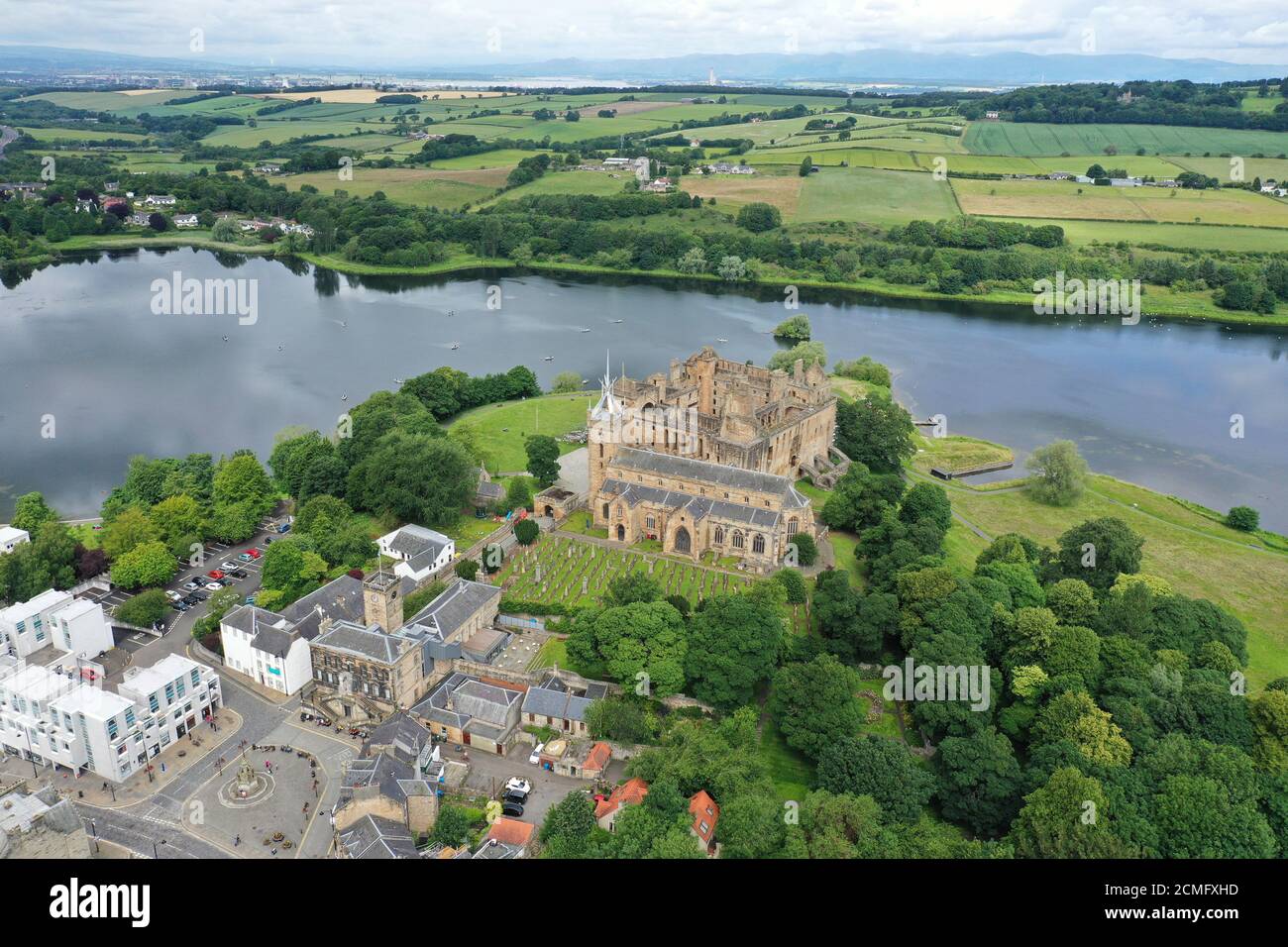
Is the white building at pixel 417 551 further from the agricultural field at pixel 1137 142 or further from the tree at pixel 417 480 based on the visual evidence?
the agricultural field at pixel 1137 142

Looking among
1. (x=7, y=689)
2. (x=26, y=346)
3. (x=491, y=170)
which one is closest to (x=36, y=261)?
(x=26, y=346)

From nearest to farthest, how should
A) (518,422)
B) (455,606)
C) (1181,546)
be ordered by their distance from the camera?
(455,606) < (1181,546) < (518,422)

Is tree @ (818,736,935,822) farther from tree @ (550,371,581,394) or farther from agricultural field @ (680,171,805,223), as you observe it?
agricultural field @ (680,171,805,223)

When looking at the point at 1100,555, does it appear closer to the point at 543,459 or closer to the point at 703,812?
the point at 703,812

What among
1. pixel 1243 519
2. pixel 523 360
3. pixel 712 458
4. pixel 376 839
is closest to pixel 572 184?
pixel 523 360

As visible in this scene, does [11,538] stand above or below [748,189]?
below

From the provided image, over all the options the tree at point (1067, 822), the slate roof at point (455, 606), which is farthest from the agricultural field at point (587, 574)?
the tree at point (1067, 822)
